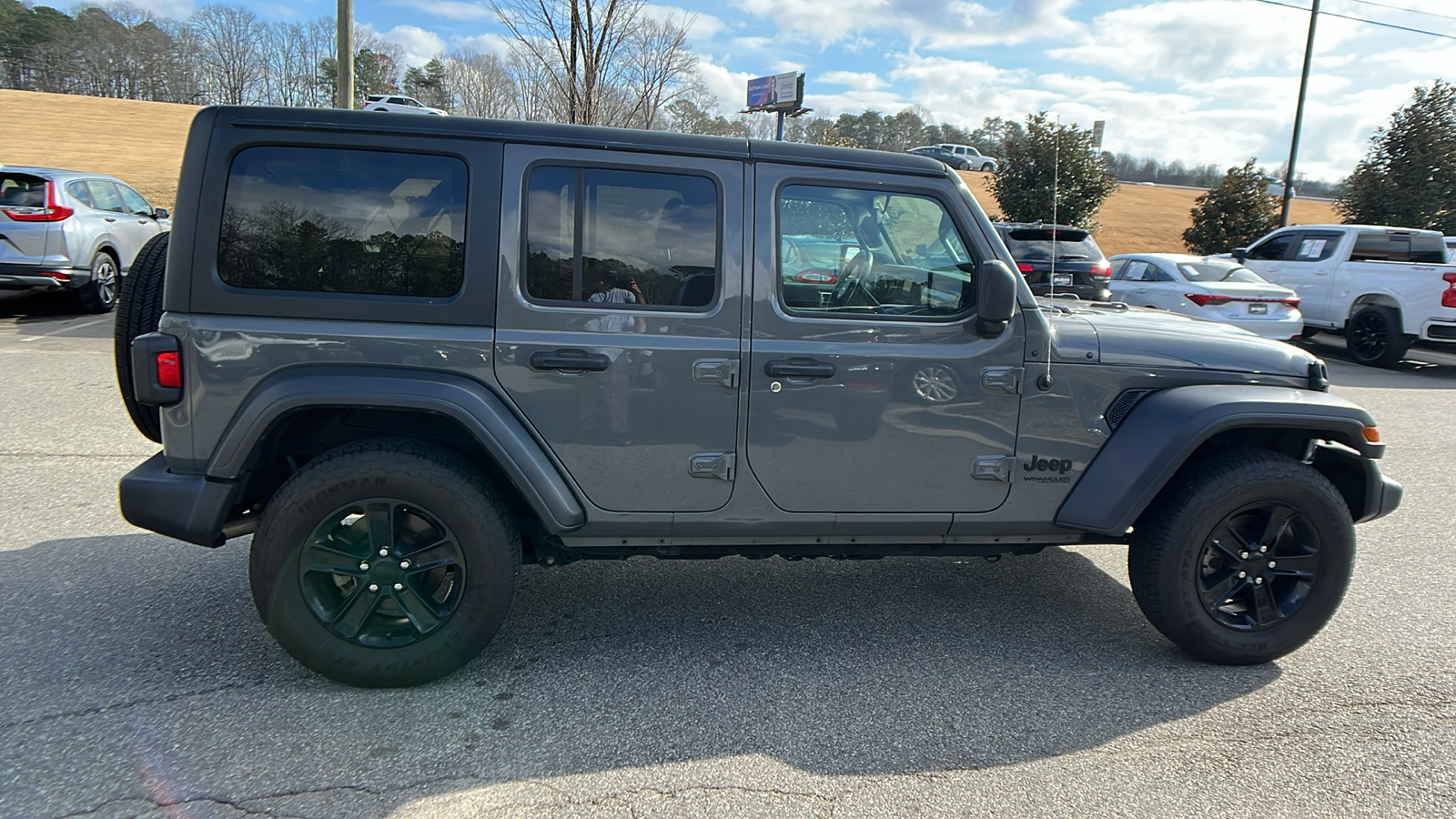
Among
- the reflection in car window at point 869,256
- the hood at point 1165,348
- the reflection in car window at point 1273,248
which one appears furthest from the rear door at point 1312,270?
the reflection in car window at point 869,256

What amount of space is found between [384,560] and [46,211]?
10.6 m

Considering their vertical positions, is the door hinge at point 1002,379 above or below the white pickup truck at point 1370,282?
below

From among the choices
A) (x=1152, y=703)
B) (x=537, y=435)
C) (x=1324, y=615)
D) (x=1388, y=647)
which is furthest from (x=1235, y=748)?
(x=537, y=435)

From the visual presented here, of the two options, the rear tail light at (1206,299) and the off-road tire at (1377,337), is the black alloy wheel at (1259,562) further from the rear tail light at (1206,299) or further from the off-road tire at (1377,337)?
the off-road tire at (1377,337)

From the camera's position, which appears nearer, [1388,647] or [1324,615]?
[1324,615]

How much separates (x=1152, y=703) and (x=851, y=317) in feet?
5.91

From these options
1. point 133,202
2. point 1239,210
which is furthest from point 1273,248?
point 133,202

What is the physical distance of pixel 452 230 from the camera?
3.02 metres

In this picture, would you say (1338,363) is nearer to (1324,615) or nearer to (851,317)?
(1324,615)

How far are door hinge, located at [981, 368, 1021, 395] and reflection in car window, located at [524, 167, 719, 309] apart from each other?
108 centimetres

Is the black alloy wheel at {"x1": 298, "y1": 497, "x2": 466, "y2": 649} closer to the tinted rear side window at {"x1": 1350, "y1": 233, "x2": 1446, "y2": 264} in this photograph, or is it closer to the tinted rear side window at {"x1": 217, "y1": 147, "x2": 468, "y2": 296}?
the tinted rear side window at {"x1": 217, "y1": 147, "x2": 468, "y2": 296}

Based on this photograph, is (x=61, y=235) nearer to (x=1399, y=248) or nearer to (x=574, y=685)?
(x=574, y=685)

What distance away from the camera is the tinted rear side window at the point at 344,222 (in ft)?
9.66

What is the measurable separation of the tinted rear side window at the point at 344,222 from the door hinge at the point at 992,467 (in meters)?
2.03
